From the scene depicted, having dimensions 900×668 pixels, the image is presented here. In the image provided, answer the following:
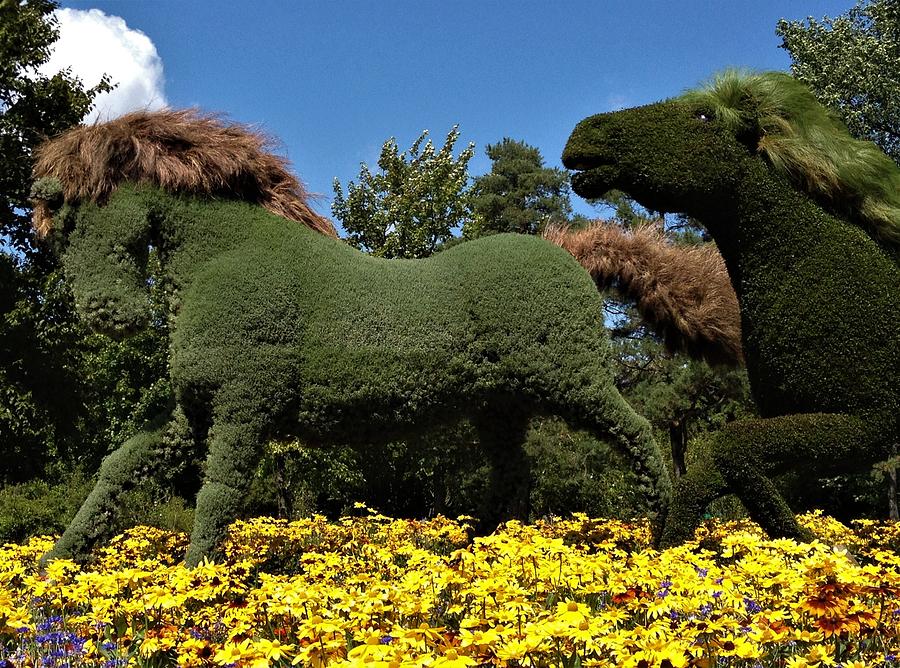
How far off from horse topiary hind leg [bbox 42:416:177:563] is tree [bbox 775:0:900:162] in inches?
576

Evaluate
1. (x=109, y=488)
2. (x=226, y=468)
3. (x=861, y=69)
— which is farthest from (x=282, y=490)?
(x=861, y=69)

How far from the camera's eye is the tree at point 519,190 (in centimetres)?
2989

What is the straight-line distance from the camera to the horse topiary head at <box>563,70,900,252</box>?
5180 millimetres

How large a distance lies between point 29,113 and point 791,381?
39.5ft

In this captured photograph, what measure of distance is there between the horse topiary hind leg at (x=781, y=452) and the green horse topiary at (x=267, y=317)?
2.21 ft

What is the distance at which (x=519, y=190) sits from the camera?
31.0m

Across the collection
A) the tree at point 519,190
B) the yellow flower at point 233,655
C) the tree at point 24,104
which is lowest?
the yellow flower at point 233,655

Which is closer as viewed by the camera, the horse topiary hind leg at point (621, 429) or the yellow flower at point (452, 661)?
the yellow flower at point (452, 661)

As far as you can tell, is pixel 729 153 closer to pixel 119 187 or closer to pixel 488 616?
pixel 488 616

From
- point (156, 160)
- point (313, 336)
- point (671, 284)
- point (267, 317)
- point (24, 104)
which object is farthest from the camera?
point (24, 104)

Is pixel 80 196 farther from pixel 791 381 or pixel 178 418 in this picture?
pixel 791 381

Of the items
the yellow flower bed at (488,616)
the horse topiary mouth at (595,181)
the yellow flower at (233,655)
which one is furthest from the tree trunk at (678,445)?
the yellow flower at (233,655)

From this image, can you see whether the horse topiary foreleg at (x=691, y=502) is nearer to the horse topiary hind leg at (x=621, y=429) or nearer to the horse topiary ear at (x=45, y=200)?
the horse topiary hind leg at (x=621, y=429)

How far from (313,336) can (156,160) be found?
164cm
